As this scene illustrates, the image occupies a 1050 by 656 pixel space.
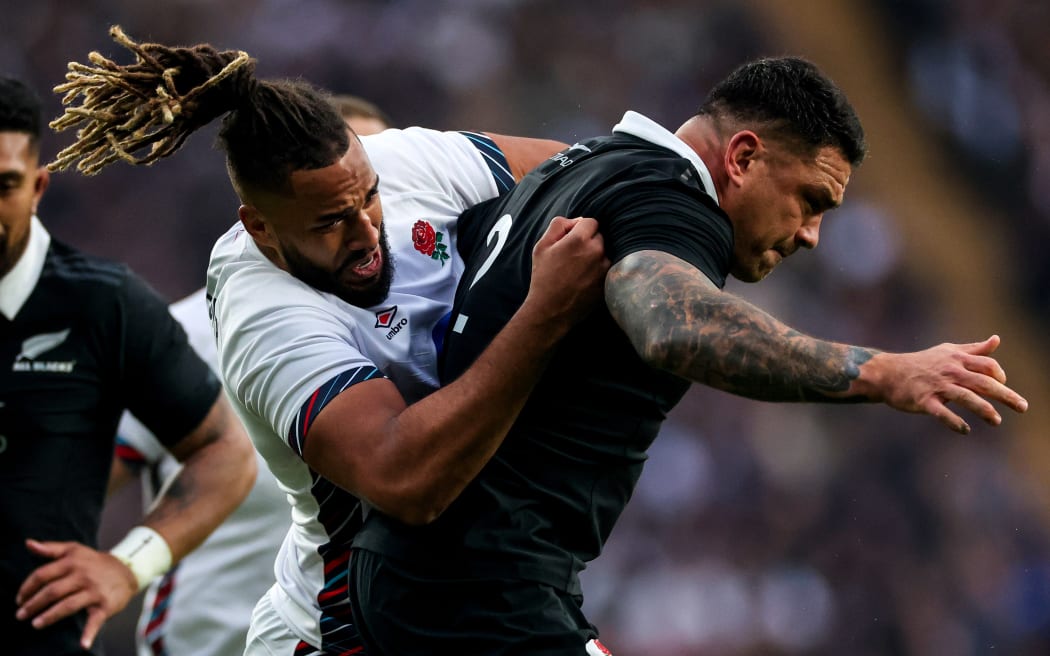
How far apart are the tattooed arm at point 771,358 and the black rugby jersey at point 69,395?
2393mm

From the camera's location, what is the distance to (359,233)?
278cm

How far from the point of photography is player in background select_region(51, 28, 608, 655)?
2.45m

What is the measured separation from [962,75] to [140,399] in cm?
655

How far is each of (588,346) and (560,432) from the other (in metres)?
0.18

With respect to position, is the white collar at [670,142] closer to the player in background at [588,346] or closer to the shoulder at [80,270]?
the player in background at [588,346]

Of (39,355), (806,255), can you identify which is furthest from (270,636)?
(806,255)

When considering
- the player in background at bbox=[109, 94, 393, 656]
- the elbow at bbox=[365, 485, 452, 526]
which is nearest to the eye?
the elbow at bbox=[365, 485, 452, 526]

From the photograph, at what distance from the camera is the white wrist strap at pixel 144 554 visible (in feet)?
13.5

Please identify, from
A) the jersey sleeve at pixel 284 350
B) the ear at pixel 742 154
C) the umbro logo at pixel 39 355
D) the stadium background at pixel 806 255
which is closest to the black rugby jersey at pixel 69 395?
the umbro logo at pixel 39 355

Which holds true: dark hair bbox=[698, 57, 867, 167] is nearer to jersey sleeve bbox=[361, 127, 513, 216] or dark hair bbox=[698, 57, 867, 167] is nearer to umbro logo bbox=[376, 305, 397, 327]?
jersey sleeve bbox=[361, 127, 513, 216]

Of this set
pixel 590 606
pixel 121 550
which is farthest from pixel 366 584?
pixel 590 606

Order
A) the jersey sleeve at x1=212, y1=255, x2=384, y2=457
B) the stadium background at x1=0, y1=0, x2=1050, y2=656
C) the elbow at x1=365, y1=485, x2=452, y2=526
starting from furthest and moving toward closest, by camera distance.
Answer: the stadium background at x1=0, y1=0, x2=1050, y2=656 → the jersey sleeve at x1=212, y1=255, x2=384, y2=457 → the elbow at x1=365, y1=485, x2=452, y2=526

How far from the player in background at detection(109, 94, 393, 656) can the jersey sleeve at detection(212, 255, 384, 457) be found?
2047 millimetres

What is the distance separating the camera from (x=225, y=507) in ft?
14.3
